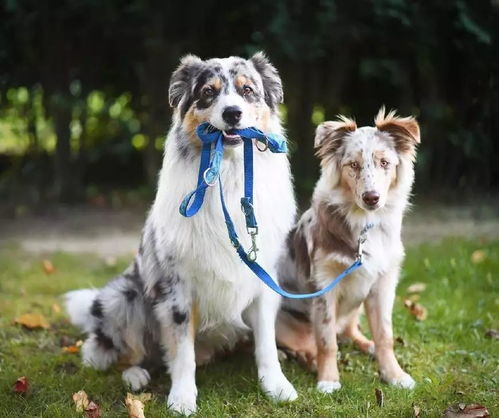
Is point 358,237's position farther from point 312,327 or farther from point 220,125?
point 220,125

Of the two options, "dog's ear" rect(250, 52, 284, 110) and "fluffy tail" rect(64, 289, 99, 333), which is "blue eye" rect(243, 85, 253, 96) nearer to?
"dog's ear" rect(250, 52, 284, 110)

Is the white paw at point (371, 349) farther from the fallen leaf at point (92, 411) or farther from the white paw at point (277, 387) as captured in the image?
the fallen leaf at point (92, 411)

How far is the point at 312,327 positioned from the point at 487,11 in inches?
177

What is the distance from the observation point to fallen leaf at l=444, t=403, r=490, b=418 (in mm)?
3215

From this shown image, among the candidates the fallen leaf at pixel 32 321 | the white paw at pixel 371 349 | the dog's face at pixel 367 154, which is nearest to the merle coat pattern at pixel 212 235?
the dog's face at pixel 367 154

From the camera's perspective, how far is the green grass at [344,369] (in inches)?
136

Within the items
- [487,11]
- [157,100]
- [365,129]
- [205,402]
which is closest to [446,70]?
[487,11]

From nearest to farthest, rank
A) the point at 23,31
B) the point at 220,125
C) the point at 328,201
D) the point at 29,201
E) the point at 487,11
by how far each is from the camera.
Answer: the point at 220,125 → the point at 328,201 → the point at 487,11 → the point at 23,31 → the point at 29,201

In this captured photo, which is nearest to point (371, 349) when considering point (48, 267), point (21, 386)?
point (21, 386)

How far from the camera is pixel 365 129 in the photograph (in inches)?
144

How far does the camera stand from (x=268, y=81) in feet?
11.9

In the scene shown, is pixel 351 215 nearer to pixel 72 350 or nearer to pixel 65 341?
pixel 72 350

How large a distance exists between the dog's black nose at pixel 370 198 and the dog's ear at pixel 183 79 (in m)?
1.09

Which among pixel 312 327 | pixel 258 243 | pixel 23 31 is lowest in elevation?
pixel 312 327
